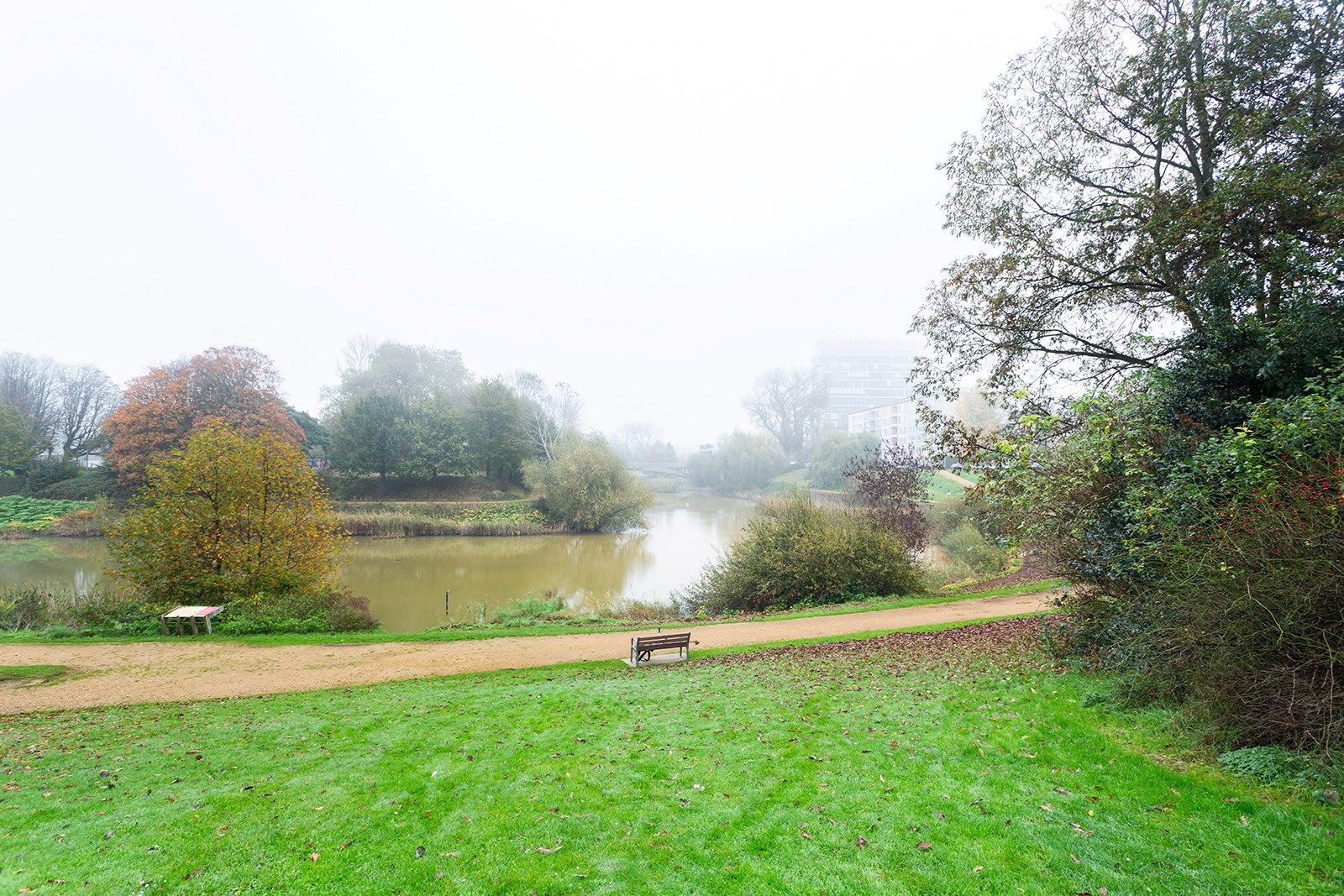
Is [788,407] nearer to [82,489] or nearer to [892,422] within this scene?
[892,422]

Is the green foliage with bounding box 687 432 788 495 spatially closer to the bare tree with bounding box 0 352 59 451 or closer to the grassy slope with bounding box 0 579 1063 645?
the grassy slope with bounding box 0 579 1063 645

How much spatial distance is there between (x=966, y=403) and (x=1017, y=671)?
56579 mm

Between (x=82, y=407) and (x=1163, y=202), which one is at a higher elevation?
(x=82, y=407)

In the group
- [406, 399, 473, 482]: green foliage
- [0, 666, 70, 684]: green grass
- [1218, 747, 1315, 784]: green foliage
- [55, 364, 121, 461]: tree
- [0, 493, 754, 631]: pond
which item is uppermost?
[55, 364, 121, 461]: tree

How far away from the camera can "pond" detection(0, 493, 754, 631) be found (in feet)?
58.1

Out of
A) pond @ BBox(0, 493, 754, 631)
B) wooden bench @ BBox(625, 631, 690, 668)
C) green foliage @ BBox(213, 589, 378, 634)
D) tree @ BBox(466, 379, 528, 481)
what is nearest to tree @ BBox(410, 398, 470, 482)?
tree @ BBox(466, 379, 528, 481)

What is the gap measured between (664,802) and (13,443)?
47147 mm

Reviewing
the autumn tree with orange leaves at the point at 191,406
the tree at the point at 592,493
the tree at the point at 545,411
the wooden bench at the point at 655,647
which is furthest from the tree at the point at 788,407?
the wooden bench at the point at 655,647

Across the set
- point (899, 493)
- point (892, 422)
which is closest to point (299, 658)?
point (899, 493)

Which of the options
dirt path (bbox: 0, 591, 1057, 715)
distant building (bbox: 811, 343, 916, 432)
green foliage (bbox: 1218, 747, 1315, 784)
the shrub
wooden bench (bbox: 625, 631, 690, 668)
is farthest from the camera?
distant building (bbox: 811, 343, 916, 432)

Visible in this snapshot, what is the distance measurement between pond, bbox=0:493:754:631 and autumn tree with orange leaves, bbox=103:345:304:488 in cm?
503

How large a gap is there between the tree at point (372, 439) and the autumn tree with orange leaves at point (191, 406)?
3.90m

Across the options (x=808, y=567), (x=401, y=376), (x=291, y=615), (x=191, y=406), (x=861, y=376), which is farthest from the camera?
(x=861, y=376)

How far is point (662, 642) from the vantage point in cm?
964
